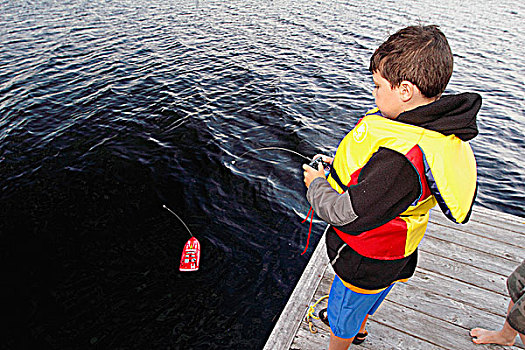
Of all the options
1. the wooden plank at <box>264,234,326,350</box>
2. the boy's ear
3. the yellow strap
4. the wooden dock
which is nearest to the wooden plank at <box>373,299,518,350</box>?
the wooden dock

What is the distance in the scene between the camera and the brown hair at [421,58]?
5.93 ft

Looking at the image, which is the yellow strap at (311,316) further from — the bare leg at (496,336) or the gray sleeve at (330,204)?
the gray sleeve at (330,204)

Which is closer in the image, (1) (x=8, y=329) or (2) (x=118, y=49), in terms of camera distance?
(1) (x=8, y=329)

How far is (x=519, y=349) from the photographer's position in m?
3.23

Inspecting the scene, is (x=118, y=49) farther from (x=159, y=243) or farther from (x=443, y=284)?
(x=443, y=284)

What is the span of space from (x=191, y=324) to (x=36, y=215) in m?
4.34

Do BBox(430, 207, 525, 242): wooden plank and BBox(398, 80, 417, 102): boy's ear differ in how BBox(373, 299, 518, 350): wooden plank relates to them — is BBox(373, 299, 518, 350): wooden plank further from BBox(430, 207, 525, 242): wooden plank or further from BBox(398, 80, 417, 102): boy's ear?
BBox(398, 80, 417, 102): boy's ear

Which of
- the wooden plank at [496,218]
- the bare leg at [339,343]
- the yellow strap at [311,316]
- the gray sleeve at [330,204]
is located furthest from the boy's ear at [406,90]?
the wooden plank at [496,218]

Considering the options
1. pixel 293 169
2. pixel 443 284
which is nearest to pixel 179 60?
pixel 293 169

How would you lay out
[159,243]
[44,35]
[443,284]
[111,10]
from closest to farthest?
[443,284] → [159,243] → [44,35] → [111,10]

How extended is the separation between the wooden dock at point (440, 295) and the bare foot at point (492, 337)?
71 mm

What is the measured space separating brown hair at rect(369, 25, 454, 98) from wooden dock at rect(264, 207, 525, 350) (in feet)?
8.99

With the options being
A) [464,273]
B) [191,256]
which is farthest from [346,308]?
[191,256]

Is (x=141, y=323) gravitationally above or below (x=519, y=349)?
below
